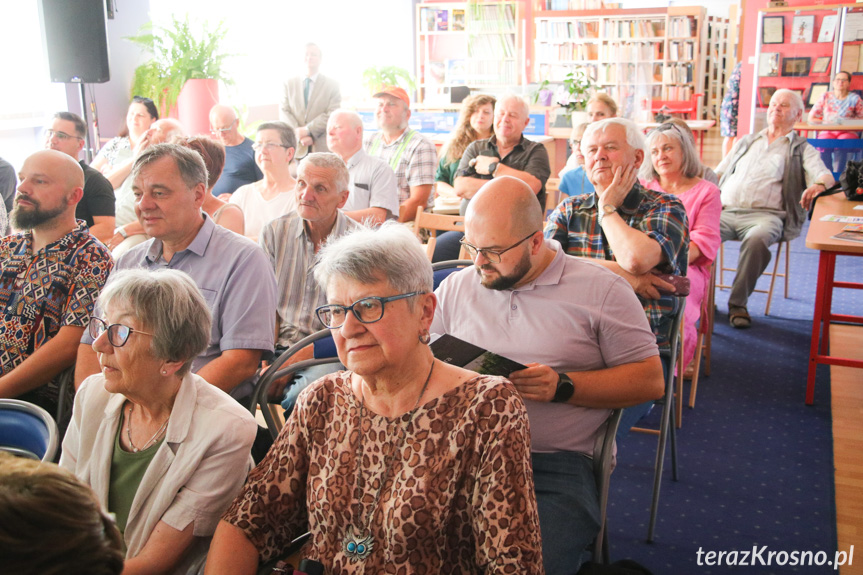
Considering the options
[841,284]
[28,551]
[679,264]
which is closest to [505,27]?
[841,284]

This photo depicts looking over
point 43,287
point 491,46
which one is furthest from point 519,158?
point 491,46

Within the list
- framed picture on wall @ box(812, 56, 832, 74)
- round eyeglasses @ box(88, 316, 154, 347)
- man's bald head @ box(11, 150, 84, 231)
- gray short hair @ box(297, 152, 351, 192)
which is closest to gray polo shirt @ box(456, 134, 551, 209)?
gray short hair @ box(297, 152, 351, 192)

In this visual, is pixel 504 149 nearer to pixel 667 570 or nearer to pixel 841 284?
pixel 841 284

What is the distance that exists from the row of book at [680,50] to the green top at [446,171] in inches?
378

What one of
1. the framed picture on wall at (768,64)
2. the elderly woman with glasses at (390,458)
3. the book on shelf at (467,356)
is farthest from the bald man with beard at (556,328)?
the framed picture on wall at (768,64)

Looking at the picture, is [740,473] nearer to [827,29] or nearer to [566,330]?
[566,330]

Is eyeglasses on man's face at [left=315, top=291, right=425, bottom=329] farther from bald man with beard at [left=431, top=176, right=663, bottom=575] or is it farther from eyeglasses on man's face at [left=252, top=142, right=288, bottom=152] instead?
eyeglasses on man's face at [left=252, top=142, right=288, bottom=152]

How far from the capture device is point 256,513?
4.55ft

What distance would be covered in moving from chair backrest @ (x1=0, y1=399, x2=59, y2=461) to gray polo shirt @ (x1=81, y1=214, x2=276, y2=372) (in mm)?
440

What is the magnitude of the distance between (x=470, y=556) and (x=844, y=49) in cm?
1080

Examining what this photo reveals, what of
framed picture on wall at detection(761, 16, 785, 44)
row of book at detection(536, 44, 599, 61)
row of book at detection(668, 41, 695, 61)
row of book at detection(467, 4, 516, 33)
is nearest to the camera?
framed picture on wall at detection(761, 16, 785, 44)

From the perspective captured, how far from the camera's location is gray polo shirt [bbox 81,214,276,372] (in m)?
2.14

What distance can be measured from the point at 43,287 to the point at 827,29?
10754mm

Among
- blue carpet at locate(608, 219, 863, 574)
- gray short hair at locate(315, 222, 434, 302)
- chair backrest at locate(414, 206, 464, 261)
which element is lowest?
blue carpet at locate(608, 219, 863, 574)
